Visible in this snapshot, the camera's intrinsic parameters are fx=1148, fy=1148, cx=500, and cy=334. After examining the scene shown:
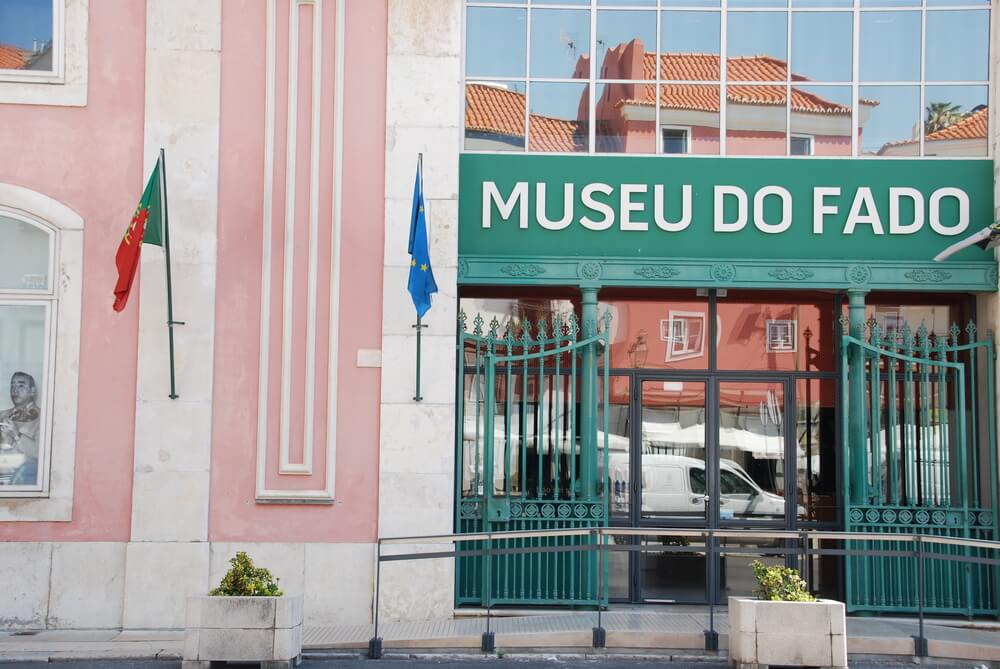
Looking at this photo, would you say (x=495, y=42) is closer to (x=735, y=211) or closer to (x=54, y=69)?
(x=735, y=211)

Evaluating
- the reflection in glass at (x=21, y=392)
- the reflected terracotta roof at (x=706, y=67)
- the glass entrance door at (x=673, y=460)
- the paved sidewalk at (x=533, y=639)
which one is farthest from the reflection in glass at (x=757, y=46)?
the reflection in glass at (x=21, y=392)

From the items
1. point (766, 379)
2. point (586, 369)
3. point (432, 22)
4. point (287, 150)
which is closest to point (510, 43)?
point (432, 22)

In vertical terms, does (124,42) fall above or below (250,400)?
above

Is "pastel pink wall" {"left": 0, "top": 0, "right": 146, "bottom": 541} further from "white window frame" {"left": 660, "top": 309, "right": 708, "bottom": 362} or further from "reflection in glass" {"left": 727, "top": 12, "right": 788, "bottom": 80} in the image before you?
"reflection in glass" {"left": 727, "top": 12, "right": 788, "bottom": 80}

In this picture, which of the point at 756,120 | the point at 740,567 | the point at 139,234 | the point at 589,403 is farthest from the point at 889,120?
the point at 139,234

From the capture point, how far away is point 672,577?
38.3 ft

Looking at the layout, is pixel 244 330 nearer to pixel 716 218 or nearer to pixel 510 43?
pixel 510 43

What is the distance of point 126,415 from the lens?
36.6 ft

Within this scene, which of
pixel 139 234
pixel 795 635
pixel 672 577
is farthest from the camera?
Answer: pixel 672 577

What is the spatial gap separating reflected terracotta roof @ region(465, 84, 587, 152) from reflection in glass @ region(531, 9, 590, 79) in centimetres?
41

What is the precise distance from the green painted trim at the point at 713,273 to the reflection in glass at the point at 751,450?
1.17m

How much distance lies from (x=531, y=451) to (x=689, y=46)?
14.7ft

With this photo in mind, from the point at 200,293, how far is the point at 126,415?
1379 mm

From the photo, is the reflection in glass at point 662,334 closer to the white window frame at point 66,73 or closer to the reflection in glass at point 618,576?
the reflection in glass at point 618,576
